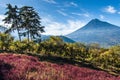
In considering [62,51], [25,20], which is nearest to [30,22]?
[25,20]

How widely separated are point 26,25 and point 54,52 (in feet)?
77.8

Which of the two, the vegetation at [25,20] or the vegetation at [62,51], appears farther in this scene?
the vegetation at [25,20]

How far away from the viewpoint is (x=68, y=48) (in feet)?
218

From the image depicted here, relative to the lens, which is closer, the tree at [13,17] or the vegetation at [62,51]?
the vegetation at [62,51]

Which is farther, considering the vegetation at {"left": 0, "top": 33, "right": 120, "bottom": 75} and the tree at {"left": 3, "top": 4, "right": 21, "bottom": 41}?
the tree at {"left": 3, "top": 4, "right": 21, "bottom": 41}

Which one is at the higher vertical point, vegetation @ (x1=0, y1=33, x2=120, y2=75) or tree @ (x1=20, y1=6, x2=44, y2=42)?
tree @ (x1=20, y1=6, x2=44, y2=42)

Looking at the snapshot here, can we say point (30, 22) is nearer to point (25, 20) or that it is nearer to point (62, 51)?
point (25, 20)

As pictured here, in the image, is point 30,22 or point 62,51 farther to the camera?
point 30,22

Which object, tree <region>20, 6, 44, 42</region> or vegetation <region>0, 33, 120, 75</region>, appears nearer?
vegetation <region>0, 33, 120, 75</region>

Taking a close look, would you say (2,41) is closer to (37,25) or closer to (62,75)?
(37,25)

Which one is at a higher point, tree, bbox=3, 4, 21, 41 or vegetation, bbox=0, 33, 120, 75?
tree, bbox=3, 4, 21, 41

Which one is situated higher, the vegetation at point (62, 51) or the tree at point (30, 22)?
the tree at point (30, 22)

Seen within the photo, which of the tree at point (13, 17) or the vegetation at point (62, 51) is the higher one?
the tree at point (13, 17)

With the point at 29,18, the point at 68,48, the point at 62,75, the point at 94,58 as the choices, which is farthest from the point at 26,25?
the point at 62,75
